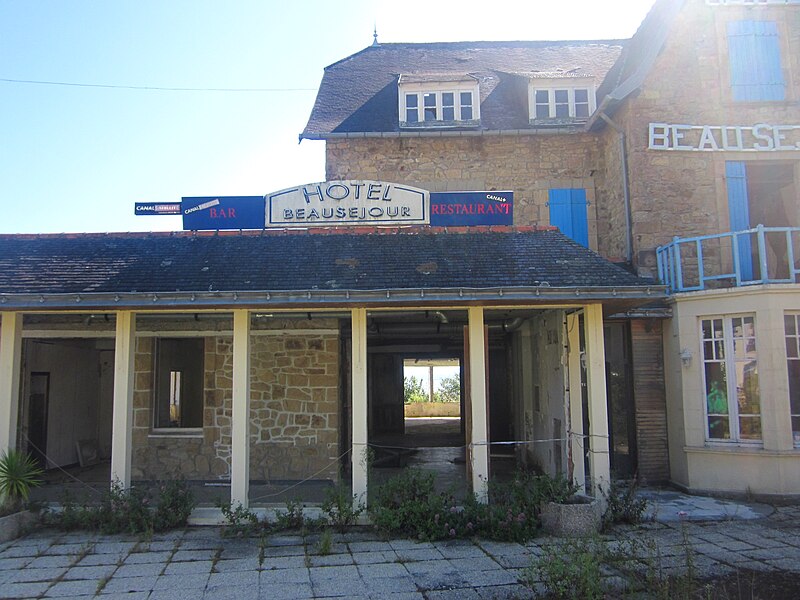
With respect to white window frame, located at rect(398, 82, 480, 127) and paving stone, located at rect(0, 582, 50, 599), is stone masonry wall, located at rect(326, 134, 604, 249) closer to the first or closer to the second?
white window frame, located at rect(398, 82, 480, 127)

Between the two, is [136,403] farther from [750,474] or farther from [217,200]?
[750,474]

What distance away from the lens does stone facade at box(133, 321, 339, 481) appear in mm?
10891

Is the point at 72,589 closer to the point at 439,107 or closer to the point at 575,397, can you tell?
the point at 575,397

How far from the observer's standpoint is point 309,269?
8602 mm

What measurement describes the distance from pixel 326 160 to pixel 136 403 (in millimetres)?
6436

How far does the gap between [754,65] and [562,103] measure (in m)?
3.79

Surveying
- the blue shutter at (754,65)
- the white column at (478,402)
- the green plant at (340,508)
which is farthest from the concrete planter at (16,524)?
the blue shutter at (754,65)

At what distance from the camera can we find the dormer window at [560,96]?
14336 millimetres

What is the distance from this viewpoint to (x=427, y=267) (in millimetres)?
8602

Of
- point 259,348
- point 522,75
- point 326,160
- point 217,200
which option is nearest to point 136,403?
point 259,348

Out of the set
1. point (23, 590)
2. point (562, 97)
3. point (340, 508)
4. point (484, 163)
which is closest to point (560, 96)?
point (562, 97)

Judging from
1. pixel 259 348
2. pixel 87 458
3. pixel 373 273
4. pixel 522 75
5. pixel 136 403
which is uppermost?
pixel 522 75

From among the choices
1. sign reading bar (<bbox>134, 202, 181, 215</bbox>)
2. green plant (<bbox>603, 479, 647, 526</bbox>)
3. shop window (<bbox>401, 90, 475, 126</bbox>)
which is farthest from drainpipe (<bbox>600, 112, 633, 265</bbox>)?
sign reading bar (<bbox>134, 202, 181, 215</bbox>)

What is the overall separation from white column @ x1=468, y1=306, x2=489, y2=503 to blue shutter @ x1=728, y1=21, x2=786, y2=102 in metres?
7.51
